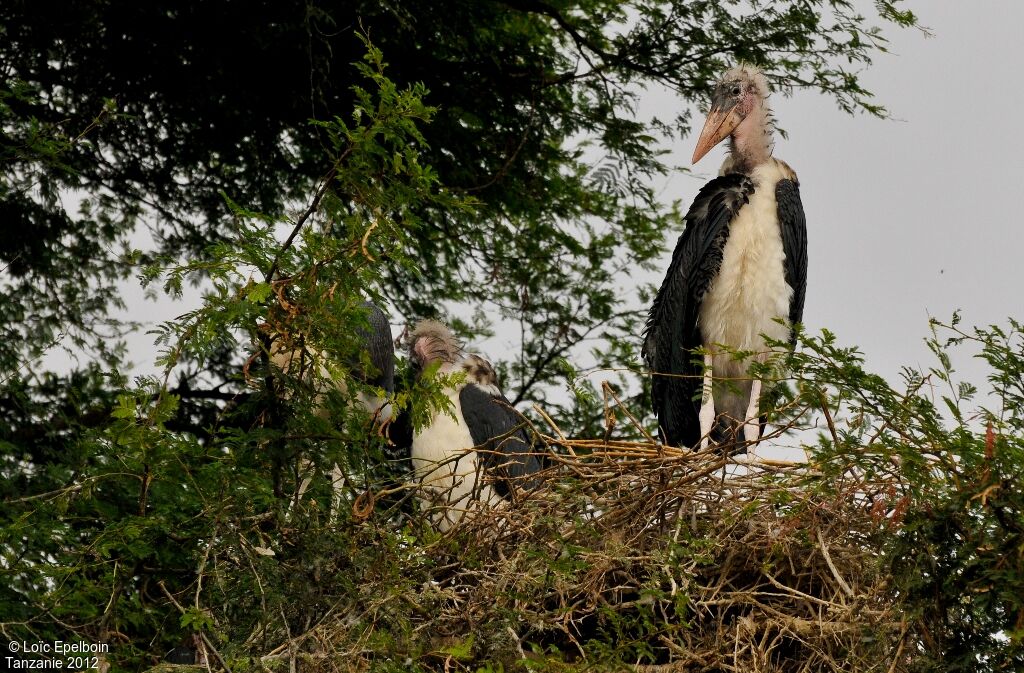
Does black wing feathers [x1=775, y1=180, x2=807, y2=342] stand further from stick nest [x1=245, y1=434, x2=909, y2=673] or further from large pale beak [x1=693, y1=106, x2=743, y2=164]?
stick nest [x1=245, y1=434, x2=909, y2=673]

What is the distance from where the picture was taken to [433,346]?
7.08 metres

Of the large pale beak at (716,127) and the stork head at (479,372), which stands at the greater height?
the large pale beak at (716,127)

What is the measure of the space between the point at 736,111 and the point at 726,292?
993 mm

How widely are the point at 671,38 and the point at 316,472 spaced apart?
4749 millimetres

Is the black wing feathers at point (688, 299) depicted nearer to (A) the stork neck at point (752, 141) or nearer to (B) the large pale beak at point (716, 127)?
(A) the stork neck at point (752, 141)

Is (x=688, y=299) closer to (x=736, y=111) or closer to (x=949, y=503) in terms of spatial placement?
(x=736, y=111)

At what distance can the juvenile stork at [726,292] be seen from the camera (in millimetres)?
6066

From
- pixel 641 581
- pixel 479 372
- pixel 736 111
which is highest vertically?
pixel 736 111

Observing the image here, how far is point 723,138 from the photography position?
668cm

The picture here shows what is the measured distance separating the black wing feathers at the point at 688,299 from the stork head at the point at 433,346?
115 centimetres

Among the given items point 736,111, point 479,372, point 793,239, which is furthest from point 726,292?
point 479,372

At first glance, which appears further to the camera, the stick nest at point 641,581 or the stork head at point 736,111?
the stork head at point 736,111

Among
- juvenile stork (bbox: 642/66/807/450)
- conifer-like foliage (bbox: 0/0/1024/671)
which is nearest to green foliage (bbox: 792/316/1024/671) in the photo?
conifer-like foliage (bbox: 0/0/1024/671)

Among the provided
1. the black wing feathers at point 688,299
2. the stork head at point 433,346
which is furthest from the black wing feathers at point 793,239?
the stork head at point 433,346
